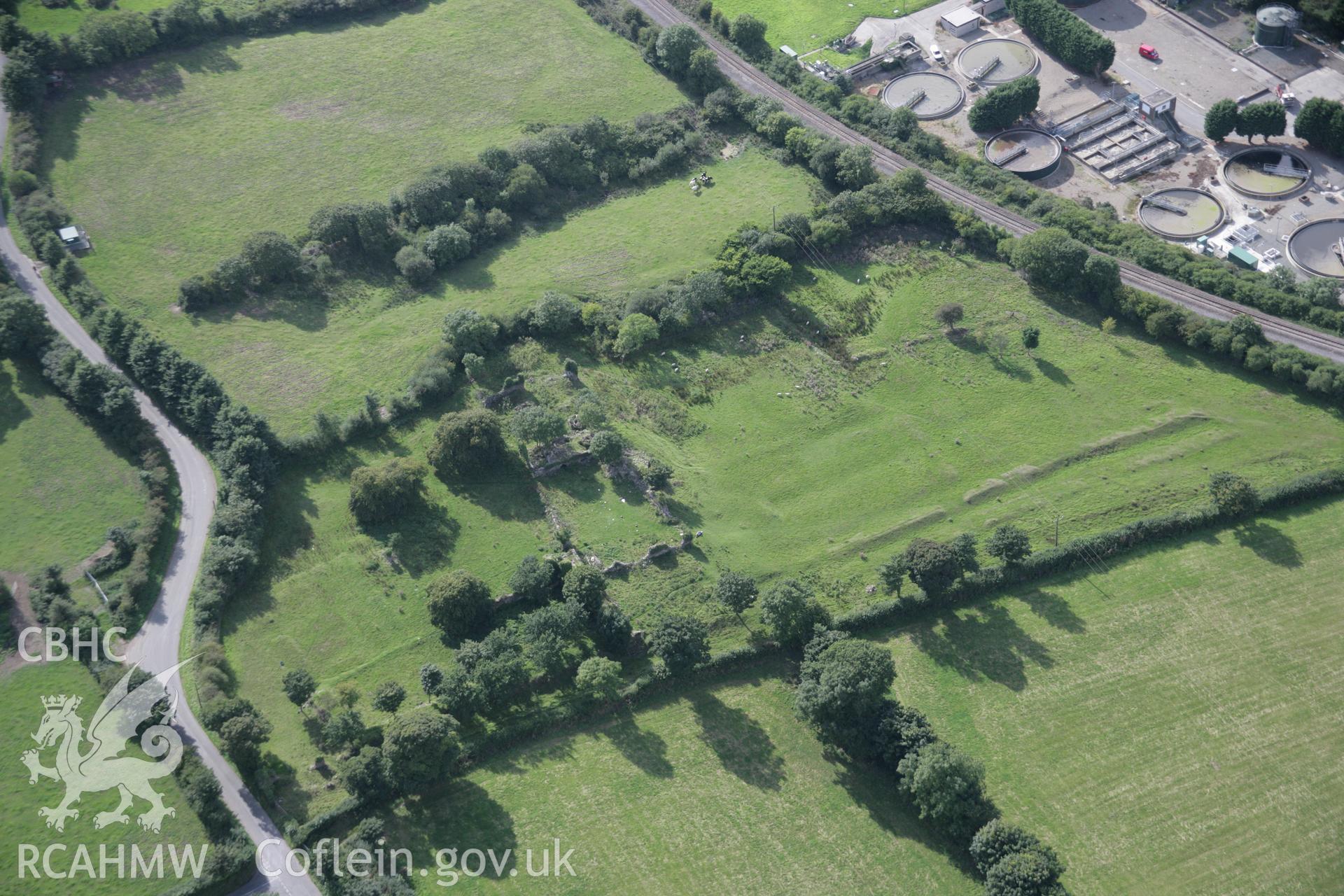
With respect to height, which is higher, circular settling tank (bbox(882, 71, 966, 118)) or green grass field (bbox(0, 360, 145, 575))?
circular settling tank (bbox(882, 71, 966, 118))

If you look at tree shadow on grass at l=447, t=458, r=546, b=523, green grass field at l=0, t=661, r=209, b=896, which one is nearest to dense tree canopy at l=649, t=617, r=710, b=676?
tree shadow on grass at l=447, t=458, r=546, b=523

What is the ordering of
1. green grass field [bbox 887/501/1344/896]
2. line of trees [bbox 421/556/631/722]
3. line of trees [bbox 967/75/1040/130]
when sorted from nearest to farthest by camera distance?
green grass field [bbox 887/501/1344/896]
line of trees [bbox 421/556/631/722]
line of trees [bbox 967/75/1040/130]

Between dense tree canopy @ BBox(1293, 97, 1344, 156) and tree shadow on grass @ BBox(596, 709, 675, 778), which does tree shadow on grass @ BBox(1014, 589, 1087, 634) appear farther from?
dense tree canopy @ BBox(1293, 97, 1344, 156)


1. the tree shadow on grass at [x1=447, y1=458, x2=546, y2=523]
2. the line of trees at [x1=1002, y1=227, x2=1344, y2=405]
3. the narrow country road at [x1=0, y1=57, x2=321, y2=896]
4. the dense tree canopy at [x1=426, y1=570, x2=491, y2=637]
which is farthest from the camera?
the line of trees at [x1=1002, y1=227, x2=1344, y2=405]

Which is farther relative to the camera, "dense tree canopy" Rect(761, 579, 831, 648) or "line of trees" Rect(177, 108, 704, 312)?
"line of trees" Rect(177, 108, 704, 312)

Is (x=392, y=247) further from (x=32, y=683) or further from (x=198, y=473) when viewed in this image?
(x=32, y=683)

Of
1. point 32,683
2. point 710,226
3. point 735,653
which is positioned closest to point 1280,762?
point 735,653
